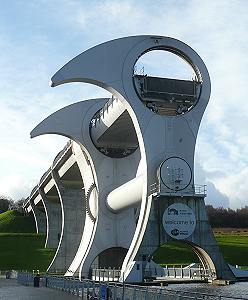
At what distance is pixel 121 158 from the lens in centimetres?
4553

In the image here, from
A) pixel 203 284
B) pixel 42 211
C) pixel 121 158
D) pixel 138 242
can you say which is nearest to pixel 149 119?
pixel 138 242

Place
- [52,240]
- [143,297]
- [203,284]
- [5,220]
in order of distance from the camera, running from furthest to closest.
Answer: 1. [5,220]
2. [52,240]
3. [203,284]
4. [143,297]

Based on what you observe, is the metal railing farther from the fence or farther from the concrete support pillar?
the concrete support pillar

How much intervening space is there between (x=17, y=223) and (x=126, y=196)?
8275cm

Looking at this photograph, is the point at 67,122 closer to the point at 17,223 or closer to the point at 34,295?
the point at 34,295

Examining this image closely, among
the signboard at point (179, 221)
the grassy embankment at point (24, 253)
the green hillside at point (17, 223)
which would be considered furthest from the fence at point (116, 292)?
the green hillside at point (17, 223)

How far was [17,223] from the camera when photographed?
115125 mm

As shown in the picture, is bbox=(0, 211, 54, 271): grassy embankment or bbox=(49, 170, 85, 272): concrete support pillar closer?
bbox=(49, 170, 85, 272): concrete support pillar

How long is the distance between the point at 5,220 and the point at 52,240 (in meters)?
44.6

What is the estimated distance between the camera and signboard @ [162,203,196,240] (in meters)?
30.4

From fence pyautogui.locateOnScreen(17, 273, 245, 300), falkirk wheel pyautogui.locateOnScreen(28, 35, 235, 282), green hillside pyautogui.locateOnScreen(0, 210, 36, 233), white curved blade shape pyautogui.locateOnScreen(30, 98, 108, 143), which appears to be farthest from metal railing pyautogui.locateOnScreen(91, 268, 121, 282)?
green hillside pyautogui.locateOnScreen(0, 210, 36, 233)

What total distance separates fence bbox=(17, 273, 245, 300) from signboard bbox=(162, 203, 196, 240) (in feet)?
22.5

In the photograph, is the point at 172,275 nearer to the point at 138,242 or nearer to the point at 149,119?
the point at 138,242

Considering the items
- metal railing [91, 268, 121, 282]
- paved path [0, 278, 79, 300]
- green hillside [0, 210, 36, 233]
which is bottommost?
paved path [0, 278, 79, 300]
